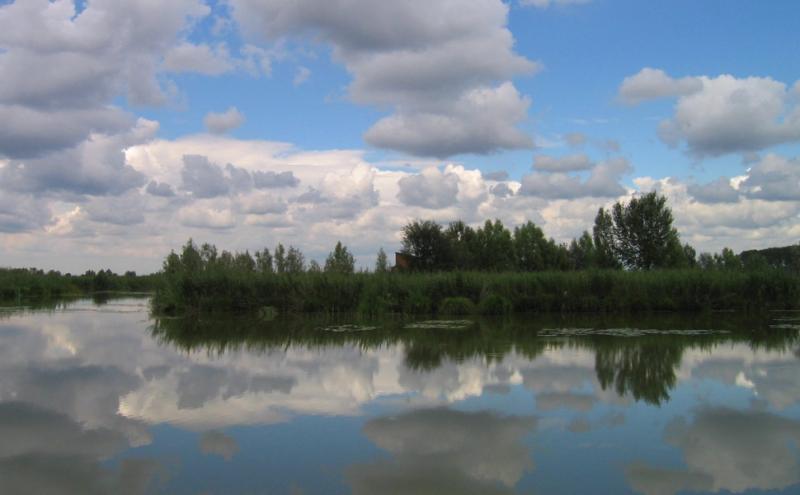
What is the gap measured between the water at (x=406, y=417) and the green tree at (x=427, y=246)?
24.7m

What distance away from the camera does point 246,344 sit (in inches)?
635

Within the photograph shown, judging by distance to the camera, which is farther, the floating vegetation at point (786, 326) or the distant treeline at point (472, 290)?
the distant treeline at point (472, 290)

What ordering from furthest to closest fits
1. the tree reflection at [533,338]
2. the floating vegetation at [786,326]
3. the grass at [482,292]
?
the grass at [482,292] → the floating vegetation at [786,326] → the tree reflection at [533,338]

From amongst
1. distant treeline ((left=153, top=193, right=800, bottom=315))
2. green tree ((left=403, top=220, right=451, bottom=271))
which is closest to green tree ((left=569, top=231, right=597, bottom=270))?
green tree ((left=403, top=220, right=451, bottom=271))

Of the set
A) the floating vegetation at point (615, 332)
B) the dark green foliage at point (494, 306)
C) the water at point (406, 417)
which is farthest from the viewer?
the dark green foliage at point (494, 306)

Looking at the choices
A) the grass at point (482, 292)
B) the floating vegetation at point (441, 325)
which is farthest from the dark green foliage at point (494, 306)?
the floating vegetation at point (441, 325)

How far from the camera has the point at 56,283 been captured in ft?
187

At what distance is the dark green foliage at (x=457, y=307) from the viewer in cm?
2571

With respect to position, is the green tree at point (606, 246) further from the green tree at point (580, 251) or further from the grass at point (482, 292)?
the grass at point (482, 292)

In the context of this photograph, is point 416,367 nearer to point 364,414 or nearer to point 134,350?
point 364,414

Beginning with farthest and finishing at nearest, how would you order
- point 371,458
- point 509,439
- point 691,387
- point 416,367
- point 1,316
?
point 1,316 < point 416,367 < point 691,387 < point 509,439 < point 371,458

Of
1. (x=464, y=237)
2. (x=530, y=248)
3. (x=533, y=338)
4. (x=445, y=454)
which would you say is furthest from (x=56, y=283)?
(x=445, y=454)

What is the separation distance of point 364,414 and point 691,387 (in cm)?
488

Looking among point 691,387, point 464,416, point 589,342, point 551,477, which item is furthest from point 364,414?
point 589,342
